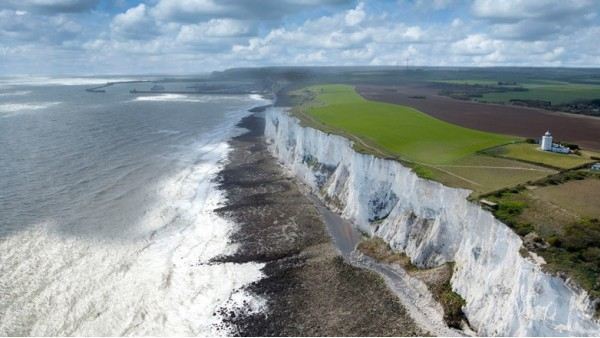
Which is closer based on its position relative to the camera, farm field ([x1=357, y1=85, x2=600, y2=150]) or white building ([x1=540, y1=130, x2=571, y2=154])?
white building ([x1=540, y1=130, x2=571, y2=154])

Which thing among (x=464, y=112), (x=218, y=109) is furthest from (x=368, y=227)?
(x=218, y=109)

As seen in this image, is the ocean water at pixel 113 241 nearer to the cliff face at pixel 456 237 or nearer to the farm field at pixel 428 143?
the cliff face at pixel 456 237

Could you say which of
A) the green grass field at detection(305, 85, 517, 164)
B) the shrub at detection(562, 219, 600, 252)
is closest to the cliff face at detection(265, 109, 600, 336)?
the shrub at detection(562, 219, 600, 252)

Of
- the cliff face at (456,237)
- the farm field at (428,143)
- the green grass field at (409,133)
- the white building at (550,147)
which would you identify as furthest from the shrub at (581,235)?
the white building at (550,147)

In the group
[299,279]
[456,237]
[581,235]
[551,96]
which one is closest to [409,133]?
[456,237]

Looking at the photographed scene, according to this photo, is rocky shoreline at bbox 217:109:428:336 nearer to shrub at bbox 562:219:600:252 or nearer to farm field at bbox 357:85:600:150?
shrub at bbox 562:219:600:252

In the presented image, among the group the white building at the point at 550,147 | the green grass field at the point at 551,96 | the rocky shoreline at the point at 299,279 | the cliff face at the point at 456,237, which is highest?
the green grass field at the point at 551,96

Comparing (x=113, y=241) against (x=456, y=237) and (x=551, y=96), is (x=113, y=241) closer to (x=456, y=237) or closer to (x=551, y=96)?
(x=456, y=237)
